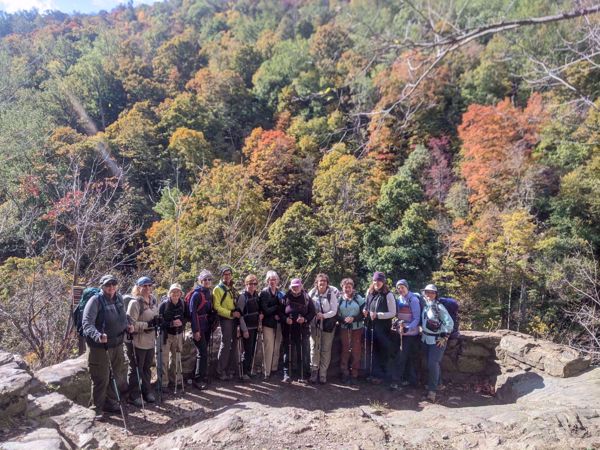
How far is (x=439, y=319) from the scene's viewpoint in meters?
5.34

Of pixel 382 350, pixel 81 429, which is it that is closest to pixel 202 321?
pixel 81 429

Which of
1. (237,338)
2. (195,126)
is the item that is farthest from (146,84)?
(237,338)

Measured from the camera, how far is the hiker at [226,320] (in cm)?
544

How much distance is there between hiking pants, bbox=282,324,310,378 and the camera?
571 centimetres

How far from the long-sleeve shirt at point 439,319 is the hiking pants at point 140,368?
11.7 ft

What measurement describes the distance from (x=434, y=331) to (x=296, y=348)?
1936 mm

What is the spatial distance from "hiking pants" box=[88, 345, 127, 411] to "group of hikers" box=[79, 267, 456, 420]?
0.48 feet

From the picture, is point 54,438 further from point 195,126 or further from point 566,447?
point 195,126

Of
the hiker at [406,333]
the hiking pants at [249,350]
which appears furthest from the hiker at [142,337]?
the hiker at [406,333]

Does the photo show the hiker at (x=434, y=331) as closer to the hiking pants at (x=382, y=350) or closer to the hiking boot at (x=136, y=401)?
the hiking pants at (x=382, y=350)

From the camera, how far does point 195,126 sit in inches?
1249

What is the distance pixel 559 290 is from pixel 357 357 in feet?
42.3

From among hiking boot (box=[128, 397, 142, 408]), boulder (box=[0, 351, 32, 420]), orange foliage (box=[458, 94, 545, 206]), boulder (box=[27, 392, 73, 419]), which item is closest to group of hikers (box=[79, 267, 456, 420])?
hiking boot (box=[128, 397, 142, 408])

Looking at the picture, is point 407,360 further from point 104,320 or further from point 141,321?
point 104,320
